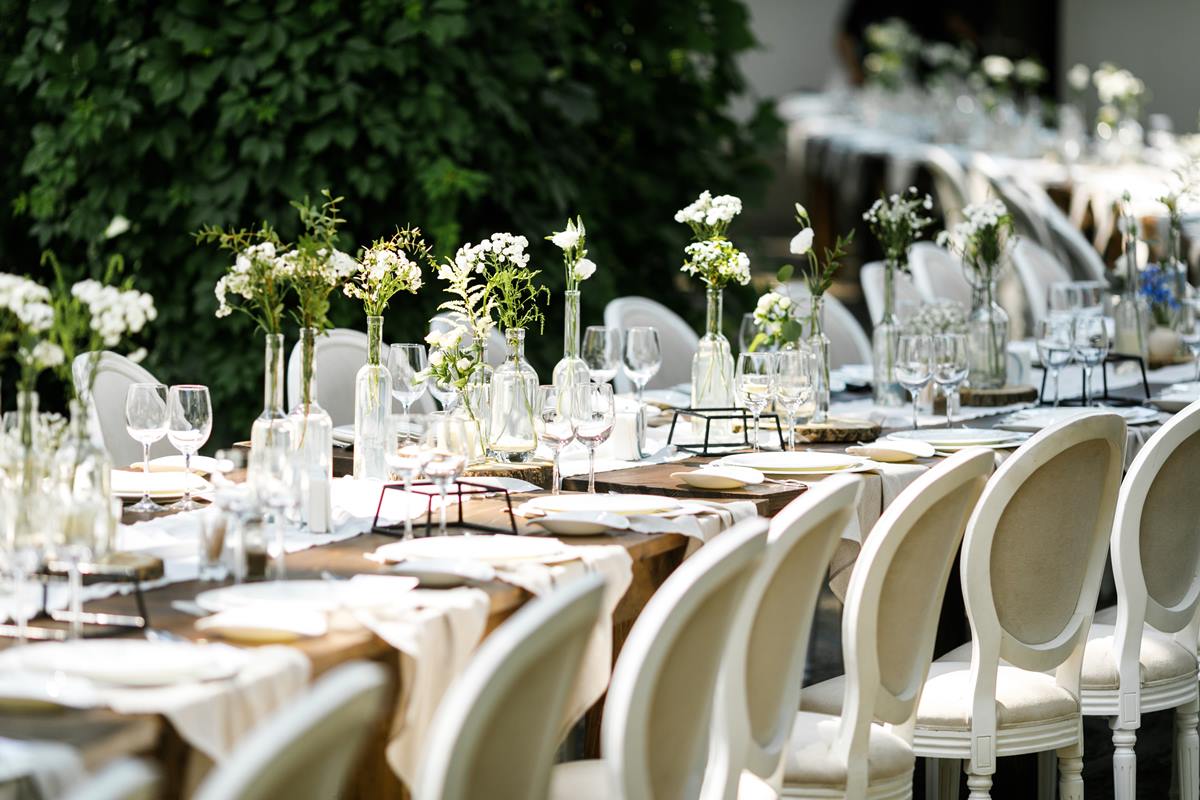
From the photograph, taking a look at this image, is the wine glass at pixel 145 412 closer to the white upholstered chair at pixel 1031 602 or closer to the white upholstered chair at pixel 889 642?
the white upholstered chair at pixel 889 642

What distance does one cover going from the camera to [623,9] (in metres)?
6.04

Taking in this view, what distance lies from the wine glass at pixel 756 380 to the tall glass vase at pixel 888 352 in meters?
0.79

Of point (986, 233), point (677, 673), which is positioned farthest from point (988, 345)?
point (677, 673)

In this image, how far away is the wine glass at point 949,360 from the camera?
131 inches

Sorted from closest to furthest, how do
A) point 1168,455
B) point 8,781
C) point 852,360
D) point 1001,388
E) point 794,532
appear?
point 8,781, point 794,532, point 1168,455, point 1001,388, point 852,360

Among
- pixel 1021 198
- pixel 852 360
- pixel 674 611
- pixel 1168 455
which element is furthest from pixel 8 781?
pixel 1021 198

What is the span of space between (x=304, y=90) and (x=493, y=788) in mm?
3911

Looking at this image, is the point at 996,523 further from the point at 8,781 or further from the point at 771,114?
A: the point at 771,114

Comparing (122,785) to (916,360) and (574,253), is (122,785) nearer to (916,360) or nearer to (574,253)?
(574,253)

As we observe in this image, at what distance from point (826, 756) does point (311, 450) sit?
91 centimetres

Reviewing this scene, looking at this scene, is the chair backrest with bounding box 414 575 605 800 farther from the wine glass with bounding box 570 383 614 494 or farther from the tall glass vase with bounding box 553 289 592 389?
the tall glass vase with bounding box 553 289 592 389

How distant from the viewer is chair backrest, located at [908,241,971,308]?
541 centimetres

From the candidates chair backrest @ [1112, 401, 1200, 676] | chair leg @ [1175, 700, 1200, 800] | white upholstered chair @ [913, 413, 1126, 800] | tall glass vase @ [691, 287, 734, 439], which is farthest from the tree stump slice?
white upholstered chair @ [913, 413, 1126, 800]

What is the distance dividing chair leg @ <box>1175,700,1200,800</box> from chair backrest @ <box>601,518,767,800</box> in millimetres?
1289
